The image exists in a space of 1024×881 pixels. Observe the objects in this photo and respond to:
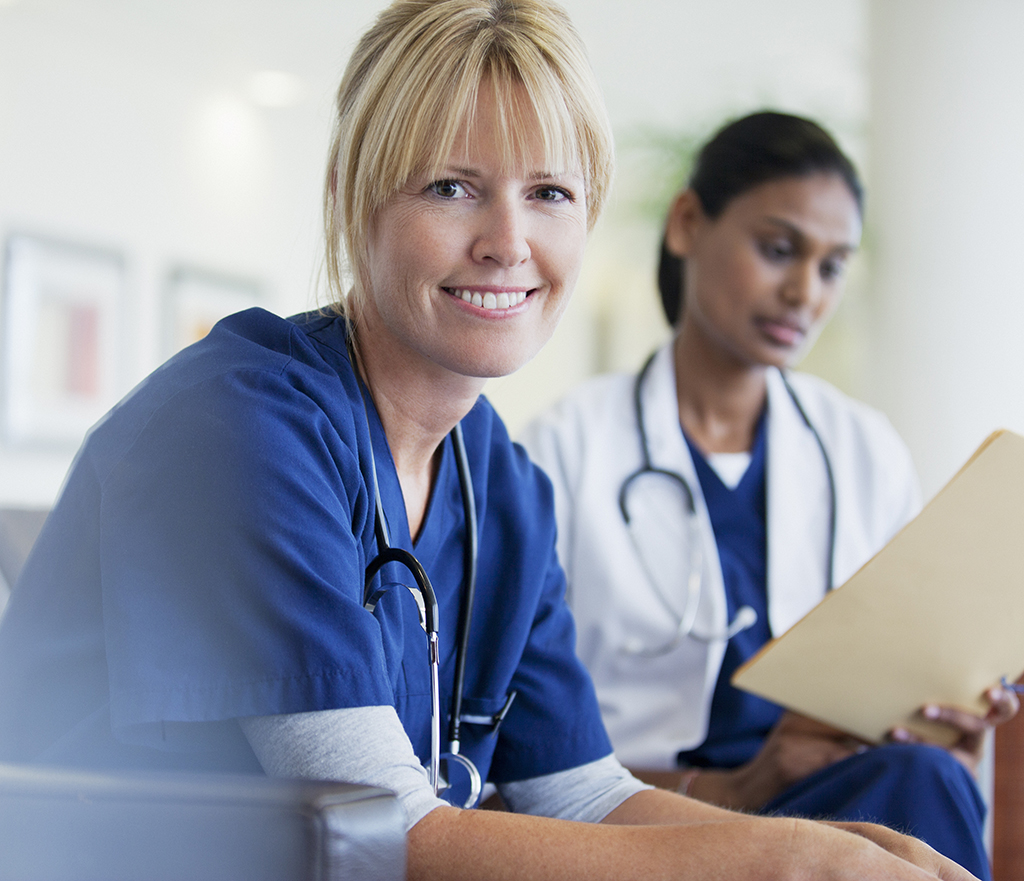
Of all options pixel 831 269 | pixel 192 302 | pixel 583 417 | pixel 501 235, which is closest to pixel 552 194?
pixel 501 235

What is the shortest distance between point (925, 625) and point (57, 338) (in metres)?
2.66

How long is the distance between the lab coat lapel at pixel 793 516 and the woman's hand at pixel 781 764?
0.18 meters

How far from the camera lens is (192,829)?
51cm

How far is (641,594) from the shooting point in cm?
139

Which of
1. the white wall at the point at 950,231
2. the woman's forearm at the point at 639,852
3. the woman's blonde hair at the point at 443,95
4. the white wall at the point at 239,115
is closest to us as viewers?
the woman's forearm at the point at 639,852

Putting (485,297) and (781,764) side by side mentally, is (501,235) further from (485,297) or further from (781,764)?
(781,764)

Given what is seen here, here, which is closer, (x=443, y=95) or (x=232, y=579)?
(x=232, y=579)

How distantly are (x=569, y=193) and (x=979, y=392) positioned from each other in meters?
2.40

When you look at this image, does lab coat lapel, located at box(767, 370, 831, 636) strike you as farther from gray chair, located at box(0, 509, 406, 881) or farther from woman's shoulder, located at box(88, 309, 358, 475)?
gray chair, located at box(0, 509, 406, 881)

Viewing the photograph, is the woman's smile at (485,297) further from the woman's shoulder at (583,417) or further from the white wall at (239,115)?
the white wall at (239,115)

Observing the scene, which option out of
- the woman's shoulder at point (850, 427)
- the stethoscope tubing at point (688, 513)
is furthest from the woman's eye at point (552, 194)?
the woman's shoulder at point (850, 427)

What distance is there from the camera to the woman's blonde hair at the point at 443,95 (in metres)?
0.76

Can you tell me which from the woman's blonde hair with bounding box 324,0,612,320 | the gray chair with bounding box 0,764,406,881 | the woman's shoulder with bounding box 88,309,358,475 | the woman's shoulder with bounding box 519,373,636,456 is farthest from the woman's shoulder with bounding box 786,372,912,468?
the gray chair with bounding box 0,764,406,881

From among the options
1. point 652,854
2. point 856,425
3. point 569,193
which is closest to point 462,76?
point 569,193
